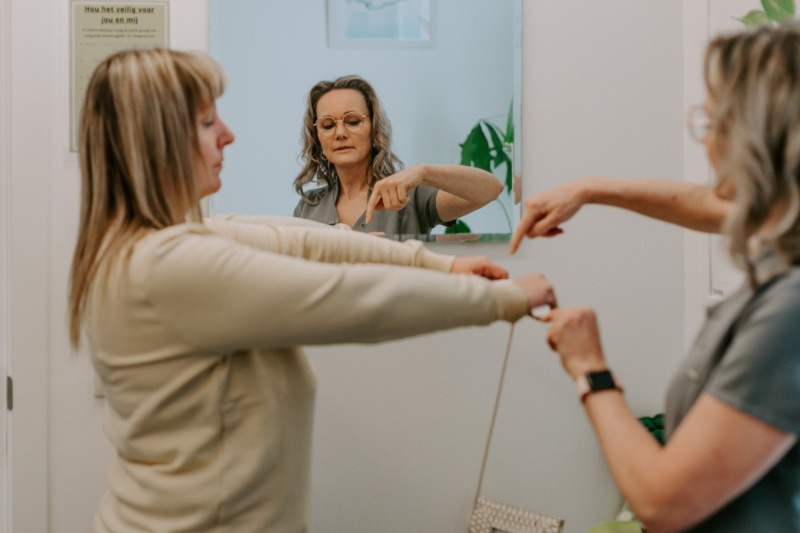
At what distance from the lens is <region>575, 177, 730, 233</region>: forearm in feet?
4.68

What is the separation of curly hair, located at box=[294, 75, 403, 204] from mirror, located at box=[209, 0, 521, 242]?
0.02m

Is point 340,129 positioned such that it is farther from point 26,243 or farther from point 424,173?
point 26,243

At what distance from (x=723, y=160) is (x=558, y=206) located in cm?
55

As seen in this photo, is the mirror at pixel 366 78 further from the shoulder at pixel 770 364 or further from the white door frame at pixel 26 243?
the shoulder at pixel 770 364

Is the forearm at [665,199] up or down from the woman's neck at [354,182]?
down

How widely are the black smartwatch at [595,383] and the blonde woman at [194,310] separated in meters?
0.16

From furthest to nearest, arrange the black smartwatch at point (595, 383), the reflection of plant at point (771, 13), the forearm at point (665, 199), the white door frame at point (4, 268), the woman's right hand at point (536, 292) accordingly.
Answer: the white door frame at point (4, 268) < the reflection of plant at point (771, 13) < the forearm at point (665, 199) < the woman's right hand at point (536, 292) < the black smartwatch at point (595, 383)

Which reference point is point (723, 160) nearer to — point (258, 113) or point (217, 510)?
point (217, 510)

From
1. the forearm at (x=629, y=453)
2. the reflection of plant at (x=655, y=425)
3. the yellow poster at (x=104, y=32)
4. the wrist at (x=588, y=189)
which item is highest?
the yellow poster at (x=104, y=32)

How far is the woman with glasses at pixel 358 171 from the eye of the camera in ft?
6.32

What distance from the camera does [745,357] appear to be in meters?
0.86

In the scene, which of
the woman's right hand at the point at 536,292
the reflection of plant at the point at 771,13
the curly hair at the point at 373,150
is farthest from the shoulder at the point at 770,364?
the curly hair at the point at 373,150

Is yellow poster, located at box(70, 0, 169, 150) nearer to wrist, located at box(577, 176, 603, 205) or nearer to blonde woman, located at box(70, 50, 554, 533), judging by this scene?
blonde woman, located at box(70, 50, 554, 533)

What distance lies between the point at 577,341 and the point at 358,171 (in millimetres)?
971
